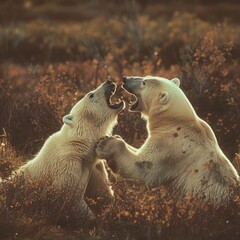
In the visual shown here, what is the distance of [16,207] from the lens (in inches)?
263

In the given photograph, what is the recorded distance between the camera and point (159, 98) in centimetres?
743

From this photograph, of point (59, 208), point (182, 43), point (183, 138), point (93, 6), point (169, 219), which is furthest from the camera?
point (93, 6)

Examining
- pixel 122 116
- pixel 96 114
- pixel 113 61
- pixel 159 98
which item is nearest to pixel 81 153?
pixel 96 114

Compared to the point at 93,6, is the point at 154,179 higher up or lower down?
higher up

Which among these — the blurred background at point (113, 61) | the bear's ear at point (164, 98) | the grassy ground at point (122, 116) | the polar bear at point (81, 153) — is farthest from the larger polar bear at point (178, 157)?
the blurred background at point (113, 61)

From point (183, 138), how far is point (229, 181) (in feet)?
1.86

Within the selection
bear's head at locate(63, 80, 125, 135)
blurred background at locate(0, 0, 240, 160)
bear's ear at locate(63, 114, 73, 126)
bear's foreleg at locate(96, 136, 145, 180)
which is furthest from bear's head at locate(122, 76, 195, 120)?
blurred background at locate(0, 0, 240, 160)

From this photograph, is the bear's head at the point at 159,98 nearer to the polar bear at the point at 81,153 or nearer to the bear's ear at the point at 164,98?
the bear's ear at the point at 164,98

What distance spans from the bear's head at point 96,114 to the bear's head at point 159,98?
7.4 inches

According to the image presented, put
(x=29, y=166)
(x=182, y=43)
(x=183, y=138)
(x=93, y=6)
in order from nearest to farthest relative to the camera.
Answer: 1. (x=183, y=138)
2. (x=29, y=166)
3. (x=182, y=43)
4. (x=93, y=6)

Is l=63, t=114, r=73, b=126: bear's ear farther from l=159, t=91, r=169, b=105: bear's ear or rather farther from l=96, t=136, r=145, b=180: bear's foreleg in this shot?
l=159, t=91, r=169, b=105: bear's ear

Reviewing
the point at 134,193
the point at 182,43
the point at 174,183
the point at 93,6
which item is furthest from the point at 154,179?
the point at 93,6

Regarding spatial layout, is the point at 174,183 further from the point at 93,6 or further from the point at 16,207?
the point at 93,6

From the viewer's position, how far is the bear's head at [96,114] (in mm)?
7602
